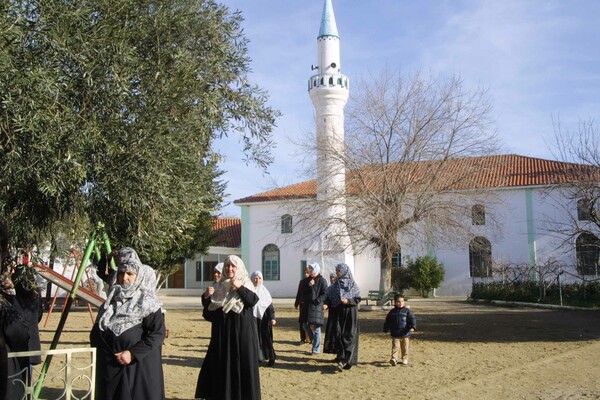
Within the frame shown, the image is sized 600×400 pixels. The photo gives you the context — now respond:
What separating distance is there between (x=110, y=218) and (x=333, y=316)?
490cm

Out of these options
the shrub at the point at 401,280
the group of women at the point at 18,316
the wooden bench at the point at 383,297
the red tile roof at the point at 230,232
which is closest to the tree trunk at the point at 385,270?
the wooden bench at the point at 383,297

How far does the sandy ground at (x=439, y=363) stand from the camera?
808cm

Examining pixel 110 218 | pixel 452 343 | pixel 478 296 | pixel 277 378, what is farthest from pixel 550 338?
pixel 478 296

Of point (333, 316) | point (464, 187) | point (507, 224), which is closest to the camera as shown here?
point (333, 316)

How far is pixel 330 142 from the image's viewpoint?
2309 cm

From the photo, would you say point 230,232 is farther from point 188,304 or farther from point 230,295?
point 230,295

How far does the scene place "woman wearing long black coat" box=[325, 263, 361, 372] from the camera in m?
9.59

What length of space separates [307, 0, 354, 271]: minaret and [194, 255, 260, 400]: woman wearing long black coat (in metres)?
16.2

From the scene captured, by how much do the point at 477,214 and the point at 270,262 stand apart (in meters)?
17.5

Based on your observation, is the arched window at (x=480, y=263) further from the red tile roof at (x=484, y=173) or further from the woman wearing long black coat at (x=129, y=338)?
the woman wearing long black coat at (x=129, y=338)

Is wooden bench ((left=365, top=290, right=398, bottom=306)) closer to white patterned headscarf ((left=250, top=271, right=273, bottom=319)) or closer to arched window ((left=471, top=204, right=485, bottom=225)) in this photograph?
arched window ((left=471, top=204, right=485, bottom=225))

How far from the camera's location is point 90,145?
19.1ft

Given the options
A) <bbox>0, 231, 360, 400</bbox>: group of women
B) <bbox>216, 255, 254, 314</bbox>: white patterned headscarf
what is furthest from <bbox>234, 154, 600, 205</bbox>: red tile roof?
<bbox>216, 255, 254, 314</bbox>: white patterned headscarf

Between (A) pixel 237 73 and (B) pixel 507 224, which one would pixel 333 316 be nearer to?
(A) pixel 237 73
